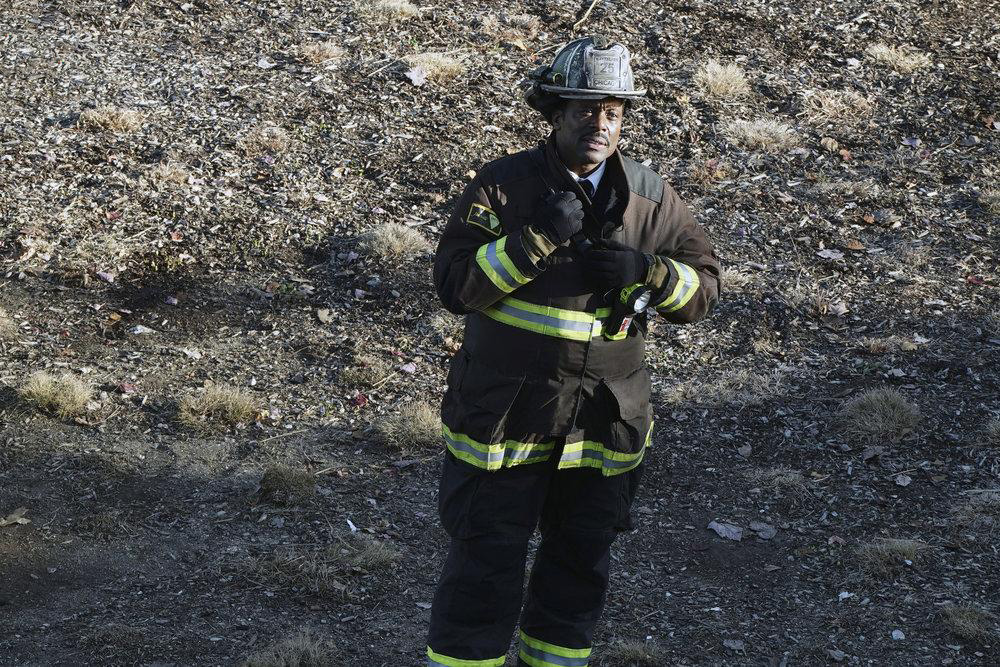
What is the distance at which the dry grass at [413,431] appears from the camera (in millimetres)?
5801

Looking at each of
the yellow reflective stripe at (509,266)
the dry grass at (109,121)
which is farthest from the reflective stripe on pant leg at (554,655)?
the dry grass at (109,121)

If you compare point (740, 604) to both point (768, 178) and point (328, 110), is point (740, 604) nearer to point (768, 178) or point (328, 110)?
point (768, 178)

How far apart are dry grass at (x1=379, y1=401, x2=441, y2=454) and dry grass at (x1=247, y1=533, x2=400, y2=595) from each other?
0.86 metres

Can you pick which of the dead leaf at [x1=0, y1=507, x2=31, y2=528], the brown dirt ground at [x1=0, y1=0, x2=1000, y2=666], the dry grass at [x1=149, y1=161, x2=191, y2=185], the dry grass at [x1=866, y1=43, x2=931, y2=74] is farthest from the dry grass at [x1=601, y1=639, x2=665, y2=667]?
the dry grass at [x1=866, y1=43, x2=931, y2=74]

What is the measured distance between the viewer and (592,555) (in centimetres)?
367

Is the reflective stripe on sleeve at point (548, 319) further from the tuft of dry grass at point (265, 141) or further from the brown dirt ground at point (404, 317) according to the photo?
the tuft of dry grass at point (265, 141)

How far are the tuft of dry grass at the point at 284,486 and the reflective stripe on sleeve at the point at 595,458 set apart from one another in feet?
6.88

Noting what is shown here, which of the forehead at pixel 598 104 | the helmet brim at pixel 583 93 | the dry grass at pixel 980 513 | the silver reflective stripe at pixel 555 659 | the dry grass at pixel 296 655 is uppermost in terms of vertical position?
the helmet brim at pixel 583 93

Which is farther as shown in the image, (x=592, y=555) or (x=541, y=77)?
(x=592, y=555)

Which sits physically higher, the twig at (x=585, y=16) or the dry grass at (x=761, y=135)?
the twig at (x=585, y=16)

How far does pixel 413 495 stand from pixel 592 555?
193cm

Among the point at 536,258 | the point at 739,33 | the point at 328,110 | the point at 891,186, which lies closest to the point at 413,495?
the point at 536,258

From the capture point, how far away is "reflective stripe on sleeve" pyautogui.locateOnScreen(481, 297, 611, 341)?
3389 mm

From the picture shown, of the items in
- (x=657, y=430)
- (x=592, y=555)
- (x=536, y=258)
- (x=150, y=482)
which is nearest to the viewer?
(x=536, y=258)
